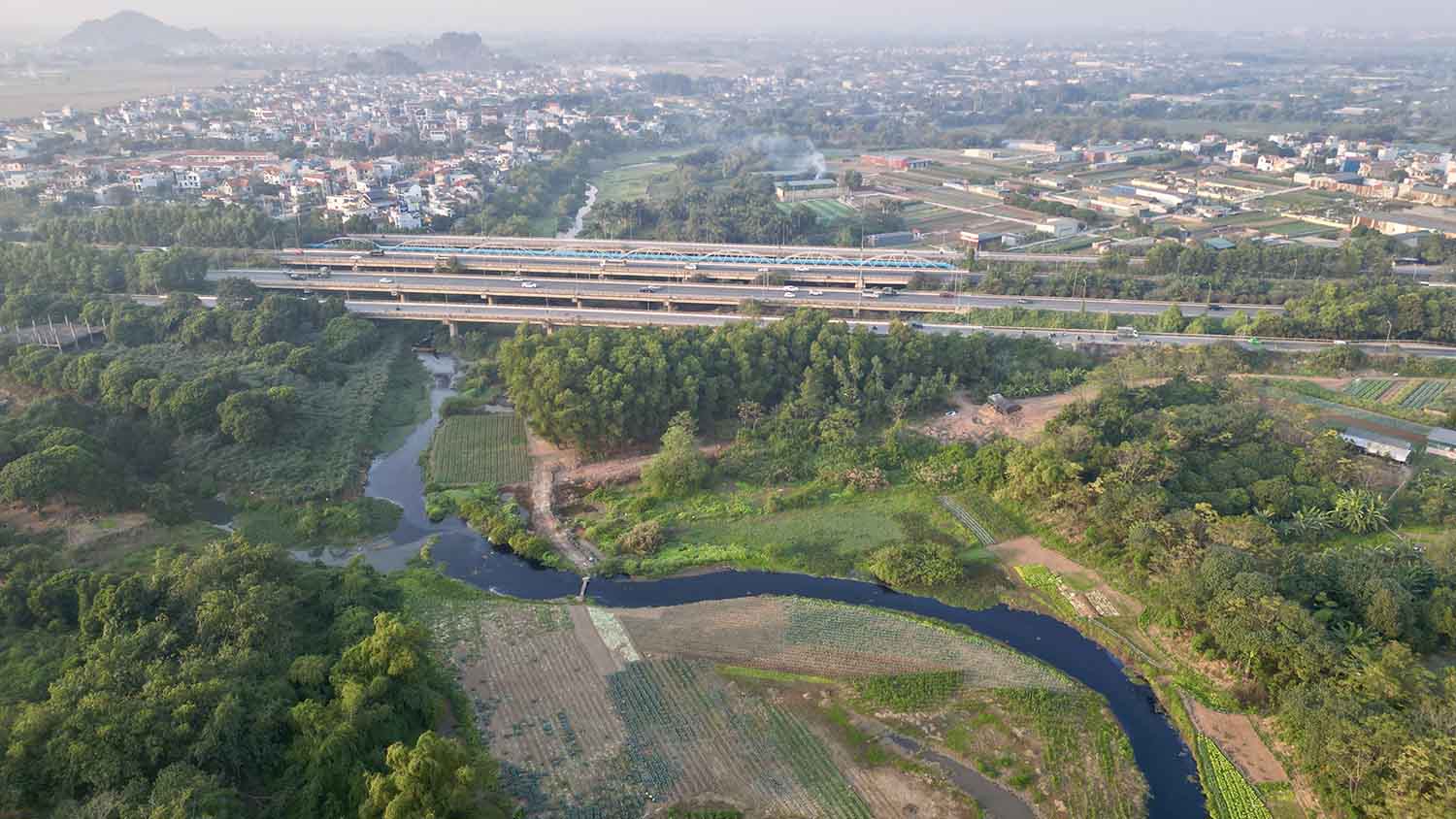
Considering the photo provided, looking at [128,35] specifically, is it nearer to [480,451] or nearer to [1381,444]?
[480,451]

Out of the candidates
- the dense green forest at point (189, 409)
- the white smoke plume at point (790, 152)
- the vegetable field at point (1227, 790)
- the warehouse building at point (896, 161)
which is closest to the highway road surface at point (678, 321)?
the dense green forest at point (189, 409)

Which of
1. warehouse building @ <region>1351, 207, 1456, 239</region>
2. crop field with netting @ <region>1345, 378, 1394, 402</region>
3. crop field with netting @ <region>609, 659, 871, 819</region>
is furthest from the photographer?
warehouse building @ <region>1351, 207, 1456, 239</region>

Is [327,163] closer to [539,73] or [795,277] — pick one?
[795,277]

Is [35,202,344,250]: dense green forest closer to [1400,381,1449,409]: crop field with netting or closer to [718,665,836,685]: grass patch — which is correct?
[718,665,836,685]: grass patch

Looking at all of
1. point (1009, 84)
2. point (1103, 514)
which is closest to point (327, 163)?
point (1103, 514)

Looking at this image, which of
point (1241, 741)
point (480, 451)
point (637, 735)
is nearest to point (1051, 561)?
point (1241, 741)

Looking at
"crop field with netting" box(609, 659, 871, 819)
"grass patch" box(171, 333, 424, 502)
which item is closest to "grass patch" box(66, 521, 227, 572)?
"grass patch" box(171, 333, 424, 502)
